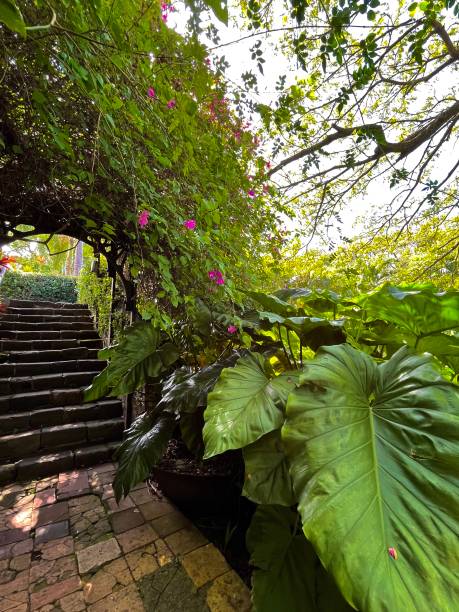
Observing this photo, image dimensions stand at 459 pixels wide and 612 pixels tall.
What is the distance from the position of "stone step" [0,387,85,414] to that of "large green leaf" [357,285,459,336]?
3.10 meters

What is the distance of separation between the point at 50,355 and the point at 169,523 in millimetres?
2885

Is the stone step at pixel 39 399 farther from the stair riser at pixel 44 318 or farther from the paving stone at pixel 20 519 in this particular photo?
the stair riser at pixel 44 318

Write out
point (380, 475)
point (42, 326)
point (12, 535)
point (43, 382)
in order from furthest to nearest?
point (42, 326)
point (43, 382)
point (12, 535)
point (380, 475)

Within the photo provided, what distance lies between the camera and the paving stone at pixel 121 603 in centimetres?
117

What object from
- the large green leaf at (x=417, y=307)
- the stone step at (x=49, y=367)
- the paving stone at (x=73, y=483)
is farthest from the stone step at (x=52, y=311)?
the large green leaf at (x=417, y=307)

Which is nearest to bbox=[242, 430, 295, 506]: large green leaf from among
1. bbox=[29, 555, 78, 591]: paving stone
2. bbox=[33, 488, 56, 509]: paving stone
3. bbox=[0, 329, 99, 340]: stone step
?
bbox=[29, 555, 78, 591]: paving stone

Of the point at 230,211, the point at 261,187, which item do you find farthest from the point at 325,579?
the point at 261,187

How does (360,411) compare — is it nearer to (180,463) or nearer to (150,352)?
(150,352)

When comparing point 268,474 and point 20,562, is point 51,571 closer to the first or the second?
point 20,562

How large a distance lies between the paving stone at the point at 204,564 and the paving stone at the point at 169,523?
0.22 meters

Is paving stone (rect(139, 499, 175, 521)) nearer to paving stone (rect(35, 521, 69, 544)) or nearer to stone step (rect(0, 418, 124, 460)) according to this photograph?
paving stone (rect(35, 521, 69, 544))

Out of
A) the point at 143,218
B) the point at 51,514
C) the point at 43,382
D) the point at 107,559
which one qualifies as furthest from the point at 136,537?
the point at 43,382

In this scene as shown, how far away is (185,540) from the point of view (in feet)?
4.99

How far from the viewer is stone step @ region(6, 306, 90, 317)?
4820mm
